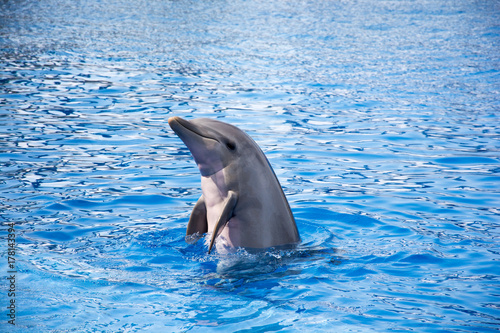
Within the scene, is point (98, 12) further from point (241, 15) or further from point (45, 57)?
point (45, 57)

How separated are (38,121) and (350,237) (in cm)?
652

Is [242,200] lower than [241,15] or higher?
lower

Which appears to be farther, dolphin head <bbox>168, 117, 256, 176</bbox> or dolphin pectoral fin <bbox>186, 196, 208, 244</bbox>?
dolphin pectoral fin <bbox>186, 196, 208, 244</bbox>

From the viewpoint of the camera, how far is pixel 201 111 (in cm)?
1120

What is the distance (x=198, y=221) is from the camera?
509 cm

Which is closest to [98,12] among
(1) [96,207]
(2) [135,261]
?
(1) [96,207]

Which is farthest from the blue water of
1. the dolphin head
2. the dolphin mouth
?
the dolphin mouth

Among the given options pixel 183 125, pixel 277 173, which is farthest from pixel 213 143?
pixel 277 173

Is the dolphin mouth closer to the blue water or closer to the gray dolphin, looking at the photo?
the gray dolphin

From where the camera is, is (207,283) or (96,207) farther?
(96,207)

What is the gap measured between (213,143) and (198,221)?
2.56ft

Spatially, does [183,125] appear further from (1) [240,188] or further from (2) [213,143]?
(1) [240,188]

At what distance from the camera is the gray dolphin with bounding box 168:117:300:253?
187 inches

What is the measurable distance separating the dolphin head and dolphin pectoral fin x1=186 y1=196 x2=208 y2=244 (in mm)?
344
